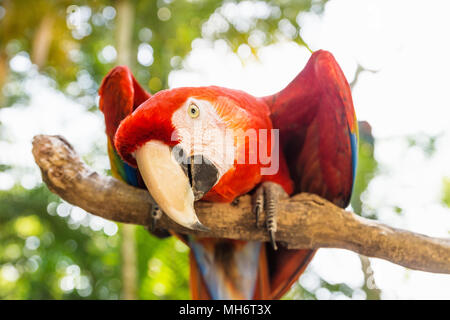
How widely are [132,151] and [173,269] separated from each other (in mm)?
2026

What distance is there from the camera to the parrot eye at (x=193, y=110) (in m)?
1.08

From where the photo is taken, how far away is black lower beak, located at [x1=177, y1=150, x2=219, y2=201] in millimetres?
1035

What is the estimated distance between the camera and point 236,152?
1.15m

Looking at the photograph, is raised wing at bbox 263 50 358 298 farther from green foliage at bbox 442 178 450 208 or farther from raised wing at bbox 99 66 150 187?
green foliage at bbox 442 178 450 208

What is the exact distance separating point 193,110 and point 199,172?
178 mm

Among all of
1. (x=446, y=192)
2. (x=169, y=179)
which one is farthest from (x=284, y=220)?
(x=446, y=192)

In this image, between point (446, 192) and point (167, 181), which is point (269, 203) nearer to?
point (167, 181)

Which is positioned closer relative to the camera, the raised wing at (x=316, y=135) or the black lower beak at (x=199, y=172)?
the black lower beak at (x=199, y=172)

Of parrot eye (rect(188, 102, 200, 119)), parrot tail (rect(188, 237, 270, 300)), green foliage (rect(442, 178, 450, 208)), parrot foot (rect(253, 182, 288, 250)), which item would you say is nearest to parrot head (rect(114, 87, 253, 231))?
parrot eye (rect(188, 102, 200, 119))

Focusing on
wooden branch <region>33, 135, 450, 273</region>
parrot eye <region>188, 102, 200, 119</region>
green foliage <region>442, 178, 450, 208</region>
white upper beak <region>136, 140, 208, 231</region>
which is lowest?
green foliage <region>442, 178, 450, 208</region>

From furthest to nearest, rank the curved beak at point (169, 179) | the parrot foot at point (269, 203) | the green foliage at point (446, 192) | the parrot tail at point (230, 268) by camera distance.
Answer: the green foliage at point (446, 192) < the parrot tail at point (230, 268) < the parrot foot at point (269, 203) < the curved beak at point (169, 179)

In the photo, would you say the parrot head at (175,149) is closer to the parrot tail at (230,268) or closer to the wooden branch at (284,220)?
the wooden branch at (284,220)

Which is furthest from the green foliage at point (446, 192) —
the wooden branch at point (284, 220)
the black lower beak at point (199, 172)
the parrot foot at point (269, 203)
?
the black lower beak at point (199, 172)
